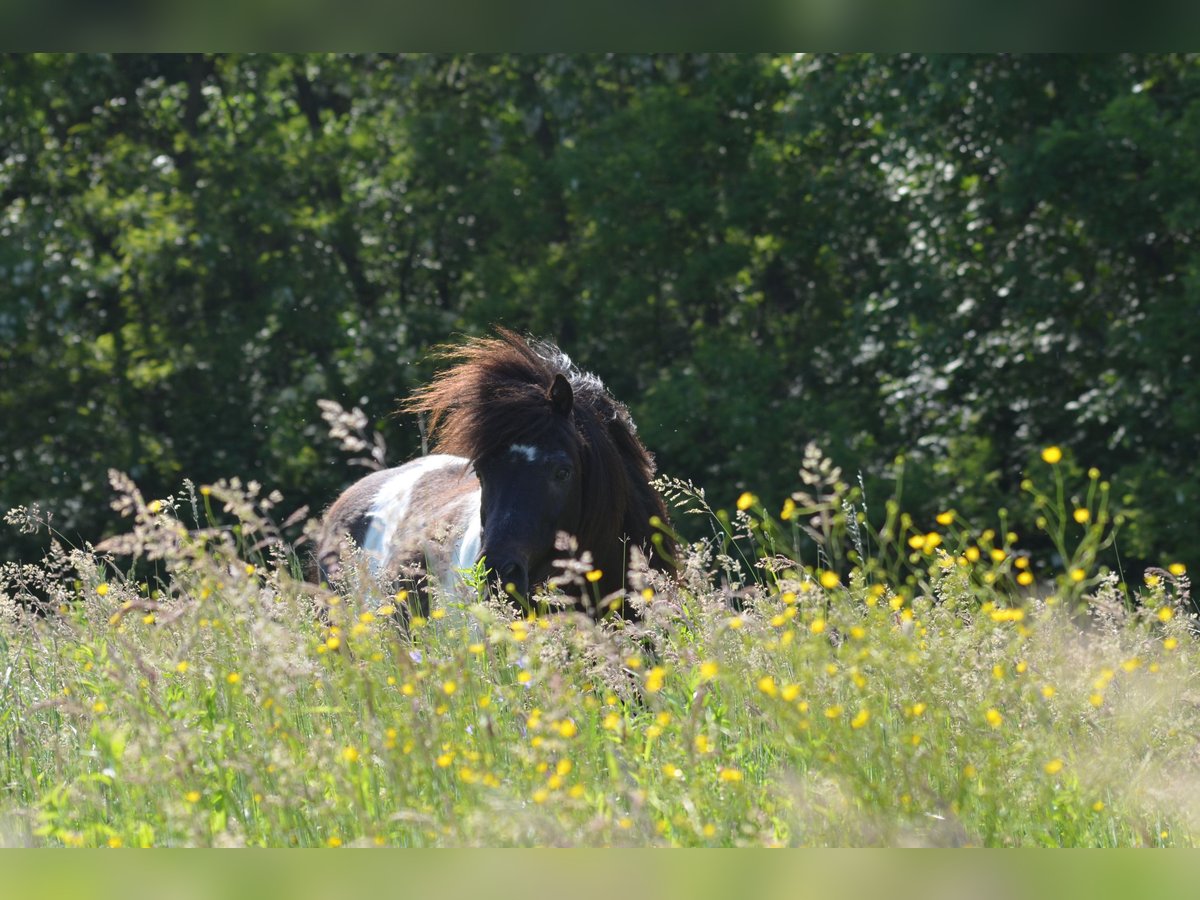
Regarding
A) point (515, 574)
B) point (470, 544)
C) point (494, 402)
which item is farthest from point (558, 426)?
point (515, 574)

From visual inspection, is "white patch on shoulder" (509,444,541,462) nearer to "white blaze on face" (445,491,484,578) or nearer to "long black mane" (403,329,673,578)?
"long black mane" (403,329,673,578)

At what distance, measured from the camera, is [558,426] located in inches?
223

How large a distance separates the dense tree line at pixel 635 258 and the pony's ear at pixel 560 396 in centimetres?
773

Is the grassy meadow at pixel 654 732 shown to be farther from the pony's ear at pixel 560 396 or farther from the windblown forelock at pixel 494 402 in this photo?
the pony's ear at pixel 560 396

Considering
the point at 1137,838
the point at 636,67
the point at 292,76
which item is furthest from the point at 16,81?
the point at 1137,838

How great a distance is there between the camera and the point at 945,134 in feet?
44.7

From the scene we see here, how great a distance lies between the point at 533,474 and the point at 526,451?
0.12 metres

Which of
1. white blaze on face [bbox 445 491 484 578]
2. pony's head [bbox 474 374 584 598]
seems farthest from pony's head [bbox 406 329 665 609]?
white blaze on face [bbox 445 491 484 578]

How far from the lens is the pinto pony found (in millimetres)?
5387

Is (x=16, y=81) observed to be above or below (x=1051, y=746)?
above

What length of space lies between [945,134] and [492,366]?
9.17m

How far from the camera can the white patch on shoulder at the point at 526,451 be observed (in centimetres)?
552

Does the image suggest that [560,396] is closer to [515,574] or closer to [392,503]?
[515,574]

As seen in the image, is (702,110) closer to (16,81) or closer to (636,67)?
(636,67)
